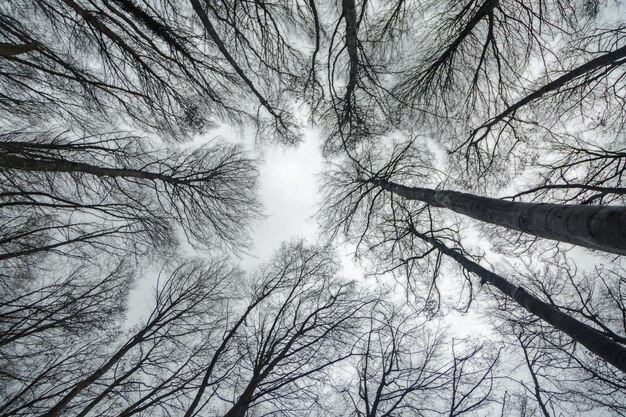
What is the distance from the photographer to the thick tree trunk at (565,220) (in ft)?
5.94

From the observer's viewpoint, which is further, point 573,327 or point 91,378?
point 91,378

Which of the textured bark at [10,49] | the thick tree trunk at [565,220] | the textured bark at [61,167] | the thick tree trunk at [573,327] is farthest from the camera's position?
the textured bark at [61,167]

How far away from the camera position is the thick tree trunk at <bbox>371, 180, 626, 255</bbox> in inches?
71.3

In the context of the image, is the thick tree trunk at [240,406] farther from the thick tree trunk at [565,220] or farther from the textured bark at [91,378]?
the thick tree trunk at [565,220]

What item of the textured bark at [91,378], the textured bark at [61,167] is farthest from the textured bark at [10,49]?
the textured bark at [91,378]

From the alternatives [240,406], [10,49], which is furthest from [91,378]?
[10,49]

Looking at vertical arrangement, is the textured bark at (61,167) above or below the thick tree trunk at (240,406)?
above

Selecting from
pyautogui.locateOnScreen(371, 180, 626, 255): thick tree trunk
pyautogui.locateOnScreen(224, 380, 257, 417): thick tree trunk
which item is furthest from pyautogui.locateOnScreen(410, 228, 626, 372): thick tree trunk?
pyautogui.locateOnScreen(224, 380, 257, 417): thick tree trunk

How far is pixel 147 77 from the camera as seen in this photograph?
218 inches

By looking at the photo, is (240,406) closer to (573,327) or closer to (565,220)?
(573,327)

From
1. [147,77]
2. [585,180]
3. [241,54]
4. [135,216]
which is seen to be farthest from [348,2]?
[585,180]

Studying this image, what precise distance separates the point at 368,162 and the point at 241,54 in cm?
457

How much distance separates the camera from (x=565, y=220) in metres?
2.21

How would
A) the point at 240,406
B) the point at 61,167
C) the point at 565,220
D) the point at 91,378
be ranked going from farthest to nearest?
1. the point at 91,378
2. the point at 240,406
3. the point at 61,167
4. the point at 565,220
